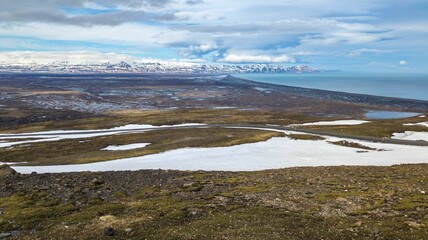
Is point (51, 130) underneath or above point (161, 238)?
underneath

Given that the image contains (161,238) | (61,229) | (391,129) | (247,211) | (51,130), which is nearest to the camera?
(161,238)

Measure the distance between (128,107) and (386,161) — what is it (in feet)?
497

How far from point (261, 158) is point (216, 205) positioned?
26356 mm

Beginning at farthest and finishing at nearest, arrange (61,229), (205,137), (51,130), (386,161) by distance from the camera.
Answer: (51,130) → (205,137) → (386,161) → (61,229)

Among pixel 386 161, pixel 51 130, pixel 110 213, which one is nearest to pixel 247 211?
pixel 110 213

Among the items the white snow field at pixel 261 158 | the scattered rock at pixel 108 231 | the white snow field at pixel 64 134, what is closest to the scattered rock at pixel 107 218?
the scattered rock at pixel 108 231

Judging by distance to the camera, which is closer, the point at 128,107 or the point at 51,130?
the point at 51,130

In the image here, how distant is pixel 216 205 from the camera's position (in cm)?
2580

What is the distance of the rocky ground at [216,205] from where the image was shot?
20516 mm

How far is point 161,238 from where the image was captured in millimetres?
19641

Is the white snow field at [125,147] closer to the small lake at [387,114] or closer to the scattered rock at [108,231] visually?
the scattered rock at [108,231]

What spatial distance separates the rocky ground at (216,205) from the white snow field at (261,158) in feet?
25.2

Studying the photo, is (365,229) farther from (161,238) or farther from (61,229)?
(61,229)

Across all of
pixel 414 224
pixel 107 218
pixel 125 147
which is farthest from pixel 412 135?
pixel 107 218
